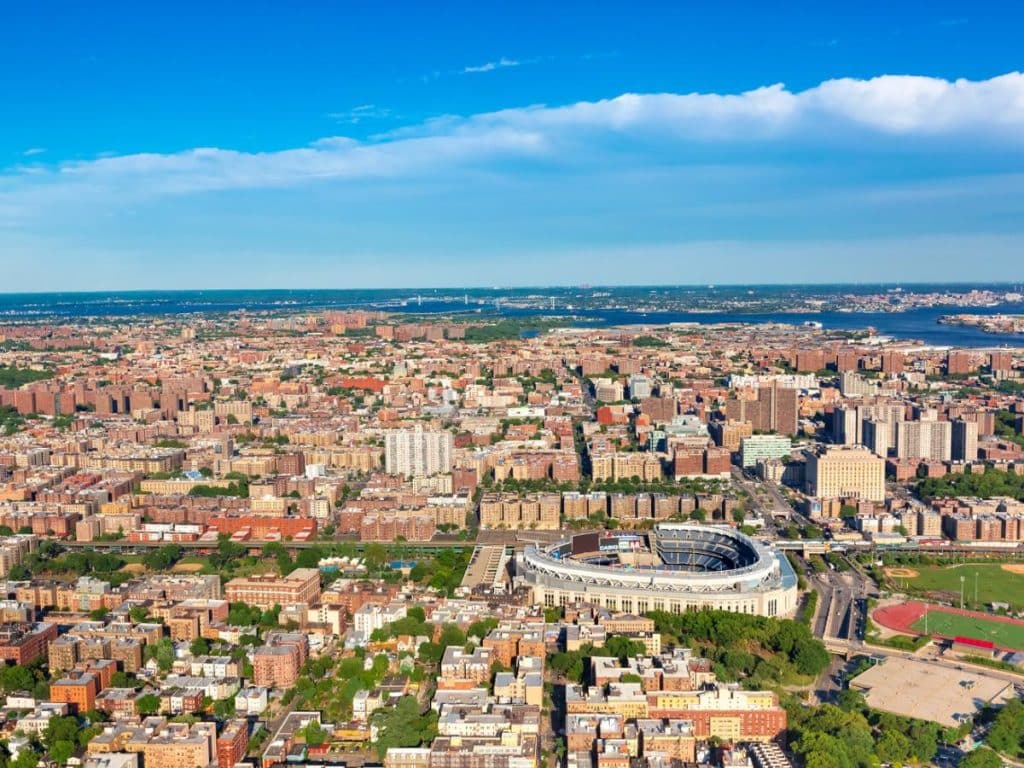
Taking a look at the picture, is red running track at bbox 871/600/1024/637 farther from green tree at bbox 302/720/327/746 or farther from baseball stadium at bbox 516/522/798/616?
green tree at bbox 302/720/327/746

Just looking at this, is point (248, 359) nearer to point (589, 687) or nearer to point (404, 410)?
point (404, 410)

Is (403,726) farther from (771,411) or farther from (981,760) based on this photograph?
(771,411)

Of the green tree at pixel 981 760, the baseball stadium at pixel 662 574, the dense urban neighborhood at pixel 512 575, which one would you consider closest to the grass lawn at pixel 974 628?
the dense urban neighborhood at pixel 512 575

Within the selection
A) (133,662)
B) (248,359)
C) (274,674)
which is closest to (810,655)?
(274,674)

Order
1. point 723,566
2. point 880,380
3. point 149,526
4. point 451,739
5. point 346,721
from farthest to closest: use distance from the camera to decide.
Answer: point 880,380, point 149,526, point 723,566, point 346,721, point 451,739

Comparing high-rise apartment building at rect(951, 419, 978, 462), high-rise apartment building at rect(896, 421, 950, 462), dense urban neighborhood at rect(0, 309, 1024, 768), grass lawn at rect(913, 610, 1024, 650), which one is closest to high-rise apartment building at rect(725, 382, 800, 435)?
dense urban neighborhood at rect(0, 309, 1024, 768)

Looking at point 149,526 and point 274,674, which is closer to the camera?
point 274,674

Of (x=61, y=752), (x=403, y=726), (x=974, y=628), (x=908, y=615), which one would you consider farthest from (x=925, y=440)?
(x=61, y=752)

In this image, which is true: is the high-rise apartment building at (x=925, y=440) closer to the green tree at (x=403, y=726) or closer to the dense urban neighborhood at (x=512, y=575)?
the dense urban neighborhood at (x=512, y=575)
